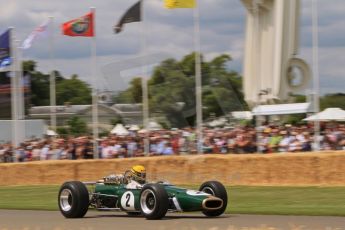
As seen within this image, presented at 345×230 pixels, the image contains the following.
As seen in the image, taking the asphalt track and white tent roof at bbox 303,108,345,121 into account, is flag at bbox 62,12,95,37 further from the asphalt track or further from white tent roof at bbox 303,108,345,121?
the asphalt track

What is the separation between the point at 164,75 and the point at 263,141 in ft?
111

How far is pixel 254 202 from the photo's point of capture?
55.0 ft

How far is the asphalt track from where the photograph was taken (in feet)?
36.7

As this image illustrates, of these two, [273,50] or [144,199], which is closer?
[144,199]

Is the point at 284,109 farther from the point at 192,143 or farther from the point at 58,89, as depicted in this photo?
the point at 58,89

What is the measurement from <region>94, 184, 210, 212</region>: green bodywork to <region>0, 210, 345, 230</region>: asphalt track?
228mm

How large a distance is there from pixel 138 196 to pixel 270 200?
468 centimetres

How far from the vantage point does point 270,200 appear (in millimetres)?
16922

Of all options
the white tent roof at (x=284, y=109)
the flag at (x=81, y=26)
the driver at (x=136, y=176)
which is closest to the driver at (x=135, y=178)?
the driver at (x=136, y=176)

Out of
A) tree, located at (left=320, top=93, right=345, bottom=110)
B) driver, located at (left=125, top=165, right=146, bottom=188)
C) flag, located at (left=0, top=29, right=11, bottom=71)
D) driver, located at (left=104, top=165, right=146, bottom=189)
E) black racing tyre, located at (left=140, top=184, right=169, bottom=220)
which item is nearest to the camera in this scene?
black racing tyre, located at (left=140, top=184, right=169, bottom=220)

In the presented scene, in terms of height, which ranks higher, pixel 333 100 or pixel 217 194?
pixel 333 100

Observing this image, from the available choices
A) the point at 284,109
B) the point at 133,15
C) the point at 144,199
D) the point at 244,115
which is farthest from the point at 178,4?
the point at 244,115

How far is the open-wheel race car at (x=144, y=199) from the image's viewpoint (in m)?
12.6

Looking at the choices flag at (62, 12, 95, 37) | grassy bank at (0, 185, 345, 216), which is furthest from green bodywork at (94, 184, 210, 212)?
flag at (62, 12, 95, 37)
